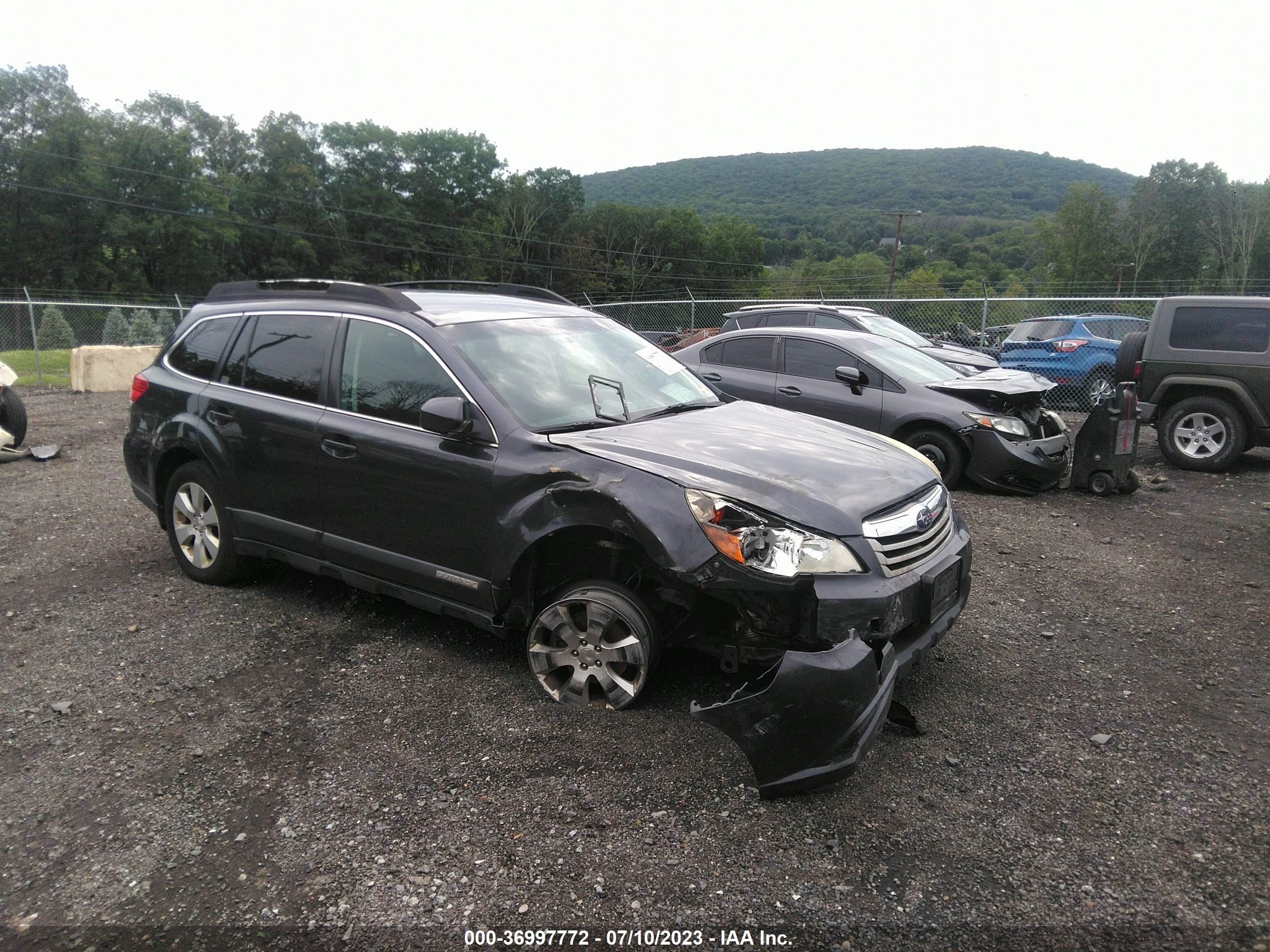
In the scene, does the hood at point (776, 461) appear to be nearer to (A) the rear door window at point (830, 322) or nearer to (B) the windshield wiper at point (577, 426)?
(B) the windshield wiper at point (577, 426)

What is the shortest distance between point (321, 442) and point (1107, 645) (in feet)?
13.8

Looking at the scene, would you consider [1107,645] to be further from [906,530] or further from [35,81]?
[35,81]

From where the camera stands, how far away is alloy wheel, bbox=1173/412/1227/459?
29.7ft

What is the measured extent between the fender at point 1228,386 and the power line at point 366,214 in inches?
2584

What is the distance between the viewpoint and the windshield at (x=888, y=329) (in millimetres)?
11062

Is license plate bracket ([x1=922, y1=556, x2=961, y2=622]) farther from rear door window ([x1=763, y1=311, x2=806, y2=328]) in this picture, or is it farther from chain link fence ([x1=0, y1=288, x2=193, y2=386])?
chain link fence ([x1=0, y1=288, x2=193, y2=386])

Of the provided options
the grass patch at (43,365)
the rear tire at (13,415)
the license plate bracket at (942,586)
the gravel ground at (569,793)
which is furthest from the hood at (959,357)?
the grass patch at (43,365)

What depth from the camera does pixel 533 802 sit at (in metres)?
2.98

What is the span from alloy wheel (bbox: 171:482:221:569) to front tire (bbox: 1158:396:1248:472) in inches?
370

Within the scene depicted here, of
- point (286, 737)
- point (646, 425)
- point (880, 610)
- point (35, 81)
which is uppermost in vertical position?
point (35, 81)

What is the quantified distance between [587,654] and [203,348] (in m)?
3.30

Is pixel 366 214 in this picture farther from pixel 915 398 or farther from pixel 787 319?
pixel 915 398

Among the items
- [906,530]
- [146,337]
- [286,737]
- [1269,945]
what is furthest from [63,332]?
[1269,945]

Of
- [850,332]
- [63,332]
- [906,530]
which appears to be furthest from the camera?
[63,332]
